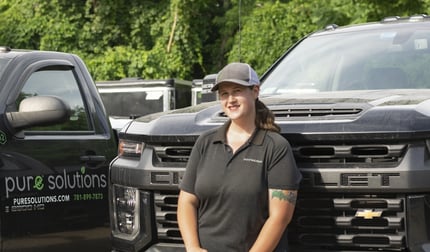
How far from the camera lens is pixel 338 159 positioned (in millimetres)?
4184

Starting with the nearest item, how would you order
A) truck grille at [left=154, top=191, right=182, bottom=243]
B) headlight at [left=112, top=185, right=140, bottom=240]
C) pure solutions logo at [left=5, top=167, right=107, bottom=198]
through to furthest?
truck grille at [left=154, top=191, right=182, bottom=243] → headlight at [left=112, top=185, right=140, bottom=240] → pure solutions logo at [left=5, top=167, right=107, bottom=198]

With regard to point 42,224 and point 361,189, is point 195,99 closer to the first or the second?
point 42,224

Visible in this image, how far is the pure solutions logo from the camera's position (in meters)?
5.54

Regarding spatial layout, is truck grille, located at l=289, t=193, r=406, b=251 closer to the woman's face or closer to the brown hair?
the brown hair

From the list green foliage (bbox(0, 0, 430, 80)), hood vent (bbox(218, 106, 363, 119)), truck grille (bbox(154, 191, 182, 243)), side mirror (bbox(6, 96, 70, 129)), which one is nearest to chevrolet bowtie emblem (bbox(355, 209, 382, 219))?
hood vent (bbox(218, 106, 363, 119))

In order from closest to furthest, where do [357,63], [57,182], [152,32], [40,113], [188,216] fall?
[188,216] → [40,113] → [357,63] → [57,182] → [152,32]

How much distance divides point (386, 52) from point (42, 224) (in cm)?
230

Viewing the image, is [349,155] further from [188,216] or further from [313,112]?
[188,216]

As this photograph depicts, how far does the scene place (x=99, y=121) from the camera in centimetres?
646

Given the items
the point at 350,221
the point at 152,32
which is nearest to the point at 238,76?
the point at 350,221

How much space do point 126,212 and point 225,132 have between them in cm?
81

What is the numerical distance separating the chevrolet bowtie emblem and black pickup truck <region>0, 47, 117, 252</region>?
2136 millimetres

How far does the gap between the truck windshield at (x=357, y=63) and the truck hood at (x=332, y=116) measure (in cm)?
38

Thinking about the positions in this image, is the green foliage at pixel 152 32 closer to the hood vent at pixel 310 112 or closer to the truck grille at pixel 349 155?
the hood vent at pixel 310 112
